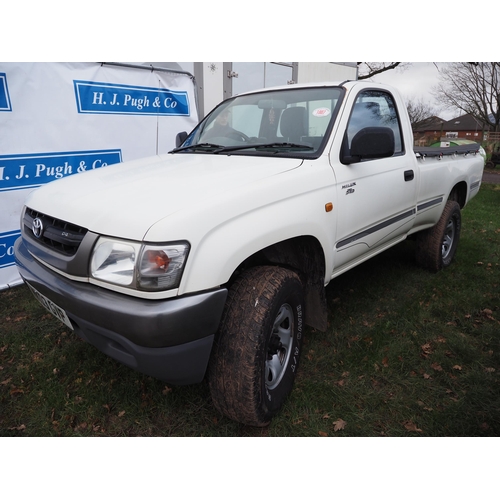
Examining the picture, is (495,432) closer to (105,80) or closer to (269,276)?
(269,276)

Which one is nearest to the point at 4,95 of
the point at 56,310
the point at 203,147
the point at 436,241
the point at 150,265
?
the point at 203,147

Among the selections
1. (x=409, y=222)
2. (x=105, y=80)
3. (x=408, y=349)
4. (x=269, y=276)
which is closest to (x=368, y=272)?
(x=409, y=222)

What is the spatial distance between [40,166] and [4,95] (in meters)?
0.80

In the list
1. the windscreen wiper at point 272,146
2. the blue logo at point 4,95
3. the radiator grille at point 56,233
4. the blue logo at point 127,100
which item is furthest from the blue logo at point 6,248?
the windscreen wiper at point 272,146

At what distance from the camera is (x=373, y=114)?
10.7 ft

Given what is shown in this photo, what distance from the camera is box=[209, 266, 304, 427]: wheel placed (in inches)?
77.2

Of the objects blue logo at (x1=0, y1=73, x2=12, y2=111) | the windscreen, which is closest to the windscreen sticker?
the windscreen

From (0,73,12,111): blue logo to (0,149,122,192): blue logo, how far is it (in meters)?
0.51

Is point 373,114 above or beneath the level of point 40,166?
above

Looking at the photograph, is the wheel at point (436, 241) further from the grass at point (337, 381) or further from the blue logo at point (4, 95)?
the blue logo at point (4, 95)

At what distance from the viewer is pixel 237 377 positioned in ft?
6.48

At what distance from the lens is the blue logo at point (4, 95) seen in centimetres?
413

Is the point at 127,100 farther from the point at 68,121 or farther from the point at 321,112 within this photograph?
the point at 321,112

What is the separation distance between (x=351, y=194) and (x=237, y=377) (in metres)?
1.51
